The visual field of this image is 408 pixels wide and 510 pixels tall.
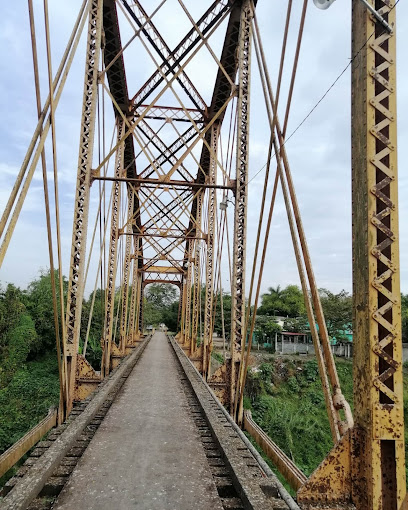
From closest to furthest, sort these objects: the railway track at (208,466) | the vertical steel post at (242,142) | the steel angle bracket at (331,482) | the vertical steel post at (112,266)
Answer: the steel angle bracket at (331,482) → the railway track at (208,466) → the vertical steel post at (242,142) → the vertical steel post at (112,266)

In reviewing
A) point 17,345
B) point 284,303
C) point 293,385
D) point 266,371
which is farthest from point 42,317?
point 284,303

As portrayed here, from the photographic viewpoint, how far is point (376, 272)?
109 inches

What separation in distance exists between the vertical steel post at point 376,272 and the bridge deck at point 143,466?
1.46 metres

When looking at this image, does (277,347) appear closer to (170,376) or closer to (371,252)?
(170,376)

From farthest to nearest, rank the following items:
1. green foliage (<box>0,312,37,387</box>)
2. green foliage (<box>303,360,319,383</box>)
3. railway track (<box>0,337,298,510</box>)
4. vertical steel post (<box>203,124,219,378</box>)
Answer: green foliage (<box>303,360,319,383</box>) < green foliage (<box>0,312,37,387</box>) < vertical steel post (<box>203,124,219,378</box>) < railway track (<box>0,337,298,510</box>)

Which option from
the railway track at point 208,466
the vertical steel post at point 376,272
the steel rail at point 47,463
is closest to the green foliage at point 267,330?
the railway track at point 208,466

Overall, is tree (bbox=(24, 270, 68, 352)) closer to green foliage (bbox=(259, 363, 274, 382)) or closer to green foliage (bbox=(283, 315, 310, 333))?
green foliage (bbox=(259, 363, 274, 382))

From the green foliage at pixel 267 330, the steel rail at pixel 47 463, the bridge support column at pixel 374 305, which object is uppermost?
the bridge support column at pixel 374 305

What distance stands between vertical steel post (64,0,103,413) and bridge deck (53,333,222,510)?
1720mm

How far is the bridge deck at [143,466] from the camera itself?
3270mm

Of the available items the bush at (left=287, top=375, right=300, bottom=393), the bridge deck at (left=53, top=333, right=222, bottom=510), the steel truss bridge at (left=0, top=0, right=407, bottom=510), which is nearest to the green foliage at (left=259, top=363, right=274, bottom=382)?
the bush at (left=287, top=375, right=300, bottom=393)

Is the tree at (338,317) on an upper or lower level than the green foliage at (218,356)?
upper

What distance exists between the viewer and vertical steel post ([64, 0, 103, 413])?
23.7 feet

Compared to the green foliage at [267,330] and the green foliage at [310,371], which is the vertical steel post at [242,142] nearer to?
the green foliage at [310,371]
